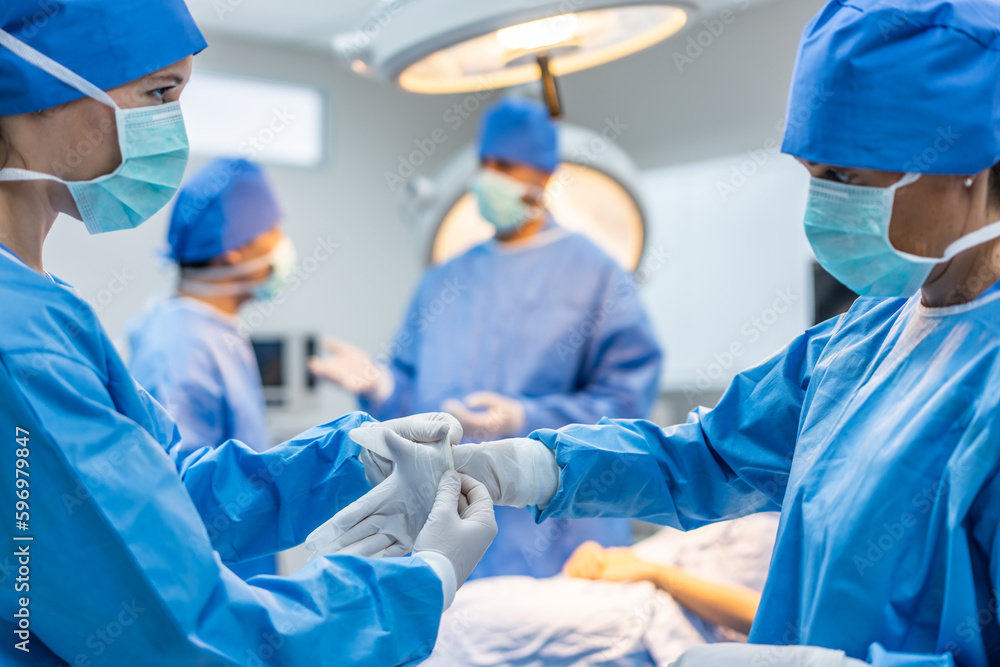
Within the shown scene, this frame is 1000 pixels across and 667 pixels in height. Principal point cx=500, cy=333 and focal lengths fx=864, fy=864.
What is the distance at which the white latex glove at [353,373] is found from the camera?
2.54 meters

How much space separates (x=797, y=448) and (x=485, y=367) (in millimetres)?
1413

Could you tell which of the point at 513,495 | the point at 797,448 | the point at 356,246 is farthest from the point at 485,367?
the point at 356,246

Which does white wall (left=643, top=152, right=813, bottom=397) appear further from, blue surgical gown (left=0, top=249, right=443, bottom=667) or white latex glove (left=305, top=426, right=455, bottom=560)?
blue surgical gown (left=0, top=249, right=443, bottom=667)

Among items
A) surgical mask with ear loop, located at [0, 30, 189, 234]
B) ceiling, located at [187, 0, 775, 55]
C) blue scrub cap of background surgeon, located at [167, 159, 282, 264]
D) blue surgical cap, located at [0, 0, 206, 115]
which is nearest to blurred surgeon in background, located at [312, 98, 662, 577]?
blue scrub cap of background surgeon, located at [167, 159, 282, 264]

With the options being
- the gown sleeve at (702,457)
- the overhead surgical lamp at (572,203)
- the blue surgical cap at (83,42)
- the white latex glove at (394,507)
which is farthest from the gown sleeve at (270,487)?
the overhead surgical lamp at (572,203)

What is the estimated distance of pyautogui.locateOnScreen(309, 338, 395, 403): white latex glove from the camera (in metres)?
2.54

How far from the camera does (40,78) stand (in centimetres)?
99

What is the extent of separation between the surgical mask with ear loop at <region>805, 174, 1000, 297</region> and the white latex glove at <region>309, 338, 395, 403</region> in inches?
66.2

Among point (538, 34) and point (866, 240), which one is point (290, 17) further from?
point (866, 240)

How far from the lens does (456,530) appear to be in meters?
1.06

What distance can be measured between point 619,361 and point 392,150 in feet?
10.8

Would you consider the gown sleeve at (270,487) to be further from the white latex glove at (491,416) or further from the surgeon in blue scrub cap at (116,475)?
the white latex glove at (491,416)

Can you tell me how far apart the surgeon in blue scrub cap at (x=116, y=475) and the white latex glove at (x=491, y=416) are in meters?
0.97

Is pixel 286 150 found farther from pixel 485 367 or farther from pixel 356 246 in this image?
pixel 485 367
